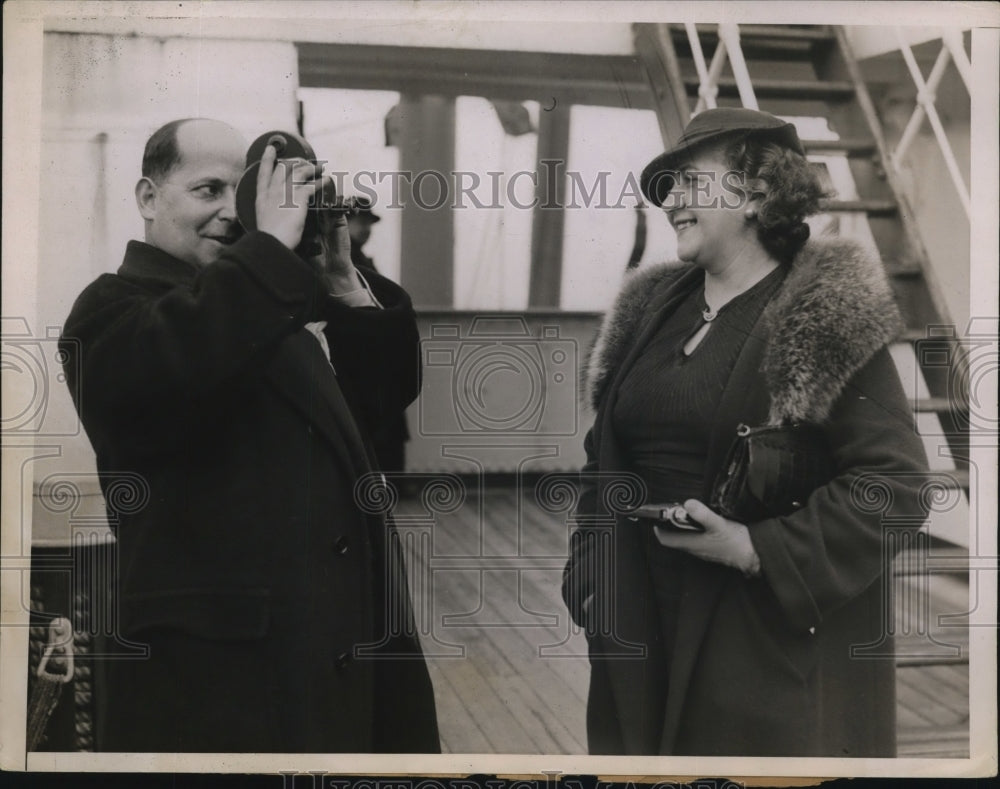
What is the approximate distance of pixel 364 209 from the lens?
3.58 metres

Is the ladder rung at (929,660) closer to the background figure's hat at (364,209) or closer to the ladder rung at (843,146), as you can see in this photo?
the ladder rung at (843,146)

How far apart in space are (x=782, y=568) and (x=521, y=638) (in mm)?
889

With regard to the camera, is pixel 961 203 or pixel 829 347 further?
pixel 961 203

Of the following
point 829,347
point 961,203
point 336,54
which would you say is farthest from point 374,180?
point 961,203

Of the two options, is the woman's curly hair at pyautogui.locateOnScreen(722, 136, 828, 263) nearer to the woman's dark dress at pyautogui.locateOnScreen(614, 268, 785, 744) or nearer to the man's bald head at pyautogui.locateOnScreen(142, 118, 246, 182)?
the woman's dark dress at pyautogui.locateOnScreen(614, 268, 785, 744)

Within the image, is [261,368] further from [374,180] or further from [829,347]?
[829,347]

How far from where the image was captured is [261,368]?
11.4 feet

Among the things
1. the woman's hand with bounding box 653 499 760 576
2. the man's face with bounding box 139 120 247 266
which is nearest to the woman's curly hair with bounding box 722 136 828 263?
the woman's hand with bounding box 653 499 760 576

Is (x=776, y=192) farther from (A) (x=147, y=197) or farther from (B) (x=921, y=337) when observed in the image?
(A) (x=147, y=197)

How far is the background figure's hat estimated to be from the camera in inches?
141

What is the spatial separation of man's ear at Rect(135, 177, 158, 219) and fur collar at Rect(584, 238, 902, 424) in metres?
1.53

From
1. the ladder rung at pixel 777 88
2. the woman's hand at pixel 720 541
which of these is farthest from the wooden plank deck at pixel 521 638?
the ladder rung at pixel 777 88

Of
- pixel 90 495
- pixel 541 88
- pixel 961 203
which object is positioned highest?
pixel 541 88

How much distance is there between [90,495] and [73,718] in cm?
77
